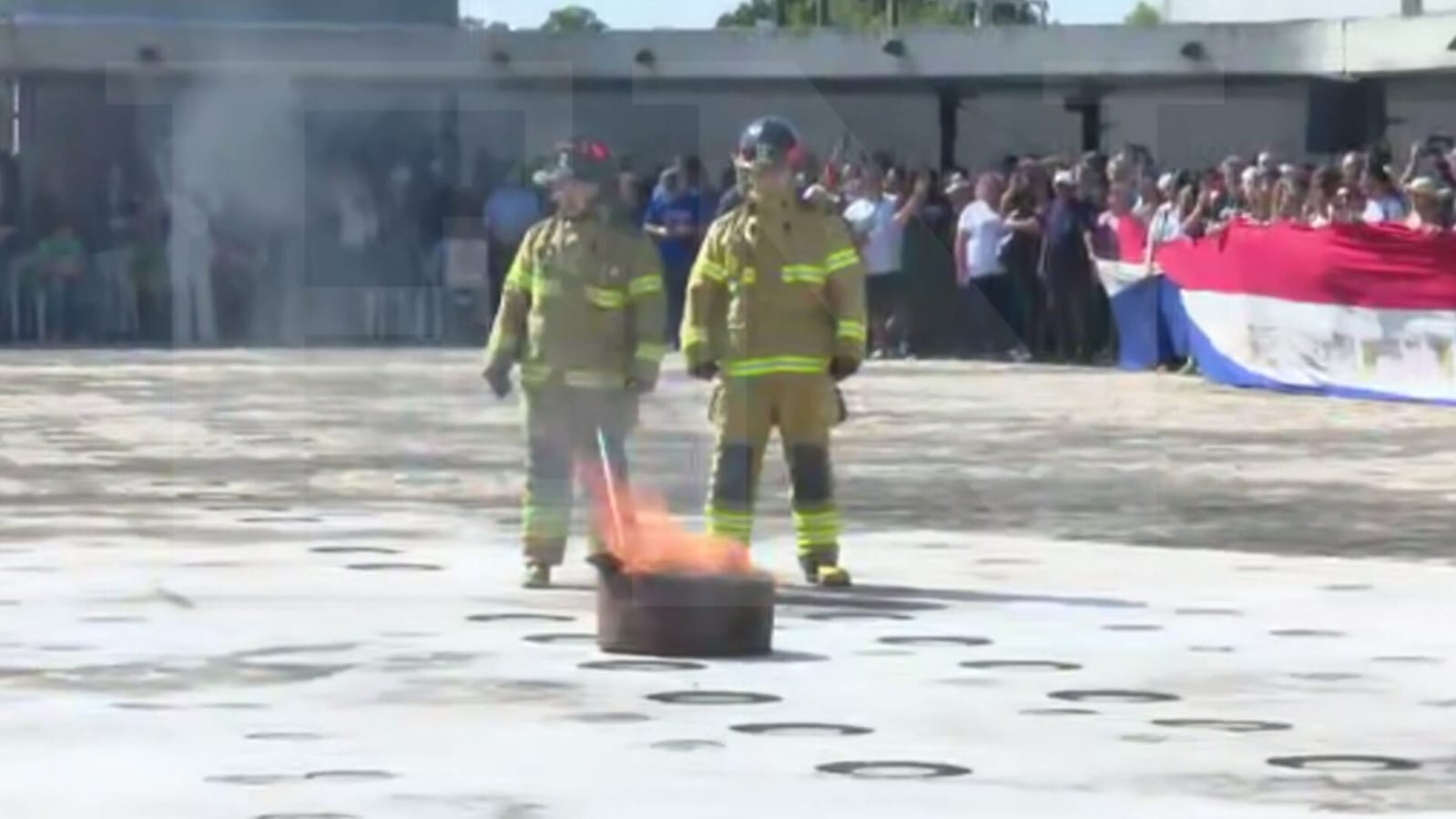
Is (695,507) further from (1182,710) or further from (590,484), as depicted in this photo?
(1182,710)

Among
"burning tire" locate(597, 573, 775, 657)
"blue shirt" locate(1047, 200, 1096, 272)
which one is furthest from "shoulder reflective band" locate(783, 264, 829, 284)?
"blue shirt" locate(1047, 200, 1096, 272)

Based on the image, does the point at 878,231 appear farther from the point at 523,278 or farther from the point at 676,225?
the point at 523,278

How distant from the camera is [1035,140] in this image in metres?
39.7

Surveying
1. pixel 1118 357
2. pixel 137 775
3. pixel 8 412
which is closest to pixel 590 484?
pixel 137 775

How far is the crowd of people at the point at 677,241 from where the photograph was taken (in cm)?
3256

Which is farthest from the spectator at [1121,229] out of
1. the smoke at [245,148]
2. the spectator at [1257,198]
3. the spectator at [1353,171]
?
the smoke at [245,148]

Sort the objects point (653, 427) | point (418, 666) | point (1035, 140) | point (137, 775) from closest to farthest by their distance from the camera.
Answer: point (137, 775), point (418, 666), point (653, 427), point (1035, 140)

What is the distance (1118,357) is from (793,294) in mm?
18609

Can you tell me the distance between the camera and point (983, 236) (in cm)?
3353

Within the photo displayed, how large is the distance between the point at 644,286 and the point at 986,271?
19.3 m

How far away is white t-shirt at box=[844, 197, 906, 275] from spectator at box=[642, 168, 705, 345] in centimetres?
148

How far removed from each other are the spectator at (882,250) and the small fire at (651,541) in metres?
18.8

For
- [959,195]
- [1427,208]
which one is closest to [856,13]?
[959,195]

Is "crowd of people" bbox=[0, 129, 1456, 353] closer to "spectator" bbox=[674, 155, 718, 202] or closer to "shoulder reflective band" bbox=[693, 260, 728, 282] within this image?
"spectator" bbox=[674, 155, 718, 202]
